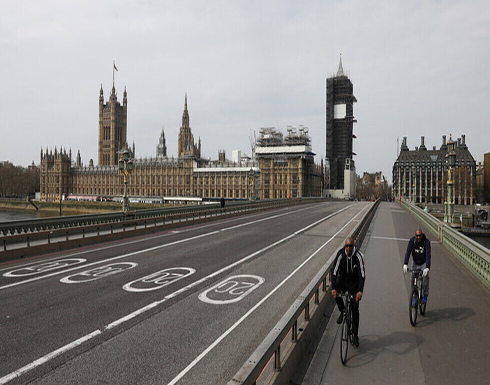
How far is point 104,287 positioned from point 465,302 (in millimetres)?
9821

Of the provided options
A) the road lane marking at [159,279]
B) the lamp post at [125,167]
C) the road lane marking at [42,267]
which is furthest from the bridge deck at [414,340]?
the lamp post at [125,167]

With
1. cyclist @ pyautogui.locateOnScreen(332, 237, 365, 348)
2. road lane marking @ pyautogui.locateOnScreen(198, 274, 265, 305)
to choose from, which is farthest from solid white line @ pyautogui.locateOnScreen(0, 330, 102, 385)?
cyclist @ pyautogui.locateOnScreen(332, 237, 365, 348)

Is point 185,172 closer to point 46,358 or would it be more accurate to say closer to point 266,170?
point 266,170

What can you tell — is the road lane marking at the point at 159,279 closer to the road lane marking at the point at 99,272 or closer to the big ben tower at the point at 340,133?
the road lane marking at the point at 99,272

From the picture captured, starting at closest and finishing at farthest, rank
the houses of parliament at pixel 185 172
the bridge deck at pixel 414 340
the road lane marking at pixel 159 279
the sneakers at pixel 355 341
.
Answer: the bridge deck at pixel 414 340
the sneakers at pixel 355 341
the road lane marking at pixel 159 279
the houses of parliament at pixel 185 172

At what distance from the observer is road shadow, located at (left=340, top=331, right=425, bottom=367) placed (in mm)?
5898

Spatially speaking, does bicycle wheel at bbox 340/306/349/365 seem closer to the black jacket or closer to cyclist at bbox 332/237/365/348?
cyclist at bbox 332/237/365/348

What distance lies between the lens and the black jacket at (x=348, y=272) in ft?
20.7

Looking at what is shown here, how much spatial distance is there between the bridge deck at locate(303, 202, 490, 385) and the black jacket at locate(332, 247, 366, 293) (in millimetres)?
1143

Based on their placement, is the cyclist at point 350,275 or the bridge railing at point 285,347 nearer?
the bridge railing at point 285,347

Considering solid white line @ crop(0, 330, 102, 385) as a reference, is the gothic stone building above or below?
above

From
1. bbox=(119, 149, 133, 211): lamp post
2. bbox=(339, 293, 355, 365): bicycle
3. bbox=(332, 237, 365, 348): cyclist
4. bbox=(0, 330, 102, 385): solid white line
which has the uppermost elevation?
bbox=(119, 149, 133, 211): lamp post

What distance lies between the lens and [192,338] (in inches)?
271

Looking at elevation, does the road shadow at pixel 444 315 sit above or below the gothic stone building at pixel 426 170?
below
